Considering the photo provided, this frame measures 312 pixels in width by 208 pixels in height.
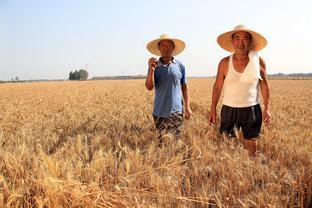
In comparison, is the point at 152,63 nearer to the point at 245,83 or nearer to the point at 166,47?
the point at 166,47

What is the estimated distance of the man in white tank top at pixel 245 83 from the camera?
3939 millimetres

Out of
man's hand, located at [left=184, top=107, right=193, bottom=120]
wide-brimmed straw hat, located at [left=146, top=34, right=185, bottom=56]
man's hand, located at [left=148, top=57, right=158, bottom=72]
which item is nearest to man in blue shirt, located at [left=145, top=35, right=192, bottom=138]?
wide-brimmed straw hat, located at [left=146, top=34, right=185, bottom=56]

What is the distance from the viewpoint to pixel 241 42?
13.0 feet

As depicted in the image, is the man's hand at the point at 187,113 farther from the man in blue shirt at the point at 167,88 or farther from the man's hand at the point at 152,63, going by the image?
the man's hand at the point at 152,63

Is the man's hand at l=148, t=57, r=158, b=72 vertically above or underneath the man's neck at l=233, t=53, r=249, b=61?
underneath

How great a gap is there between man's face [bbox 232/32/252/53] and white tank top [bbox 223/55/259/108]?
5.9 inches

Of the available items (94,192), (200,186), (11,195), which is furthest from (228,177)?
(11,195)

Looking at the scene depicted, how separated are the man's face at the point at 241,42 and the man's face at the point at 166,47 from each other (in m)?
0.95

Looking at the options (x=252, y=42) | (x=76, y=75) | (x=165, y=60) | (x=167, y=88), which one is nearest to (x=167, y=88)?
(x=167, y=88)

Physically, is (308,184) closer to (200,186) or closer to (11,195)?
(200,186)

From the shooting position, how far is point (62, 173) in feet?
9.04

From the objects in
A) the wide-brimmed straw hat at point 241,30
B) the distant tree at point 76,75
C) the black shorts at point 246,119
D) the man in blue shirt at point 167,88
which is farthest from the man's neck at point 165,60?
the distant tree at point 76,75

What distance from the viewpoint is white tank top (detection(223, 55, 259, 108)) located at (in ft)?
13.1

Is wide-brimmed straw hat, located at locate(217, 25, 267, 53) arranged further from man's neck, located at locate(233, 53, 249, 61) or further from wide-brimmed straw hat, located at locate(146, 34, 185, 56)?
wide-brimmed straw hat, located at locate(146, 34, 185, 56)
